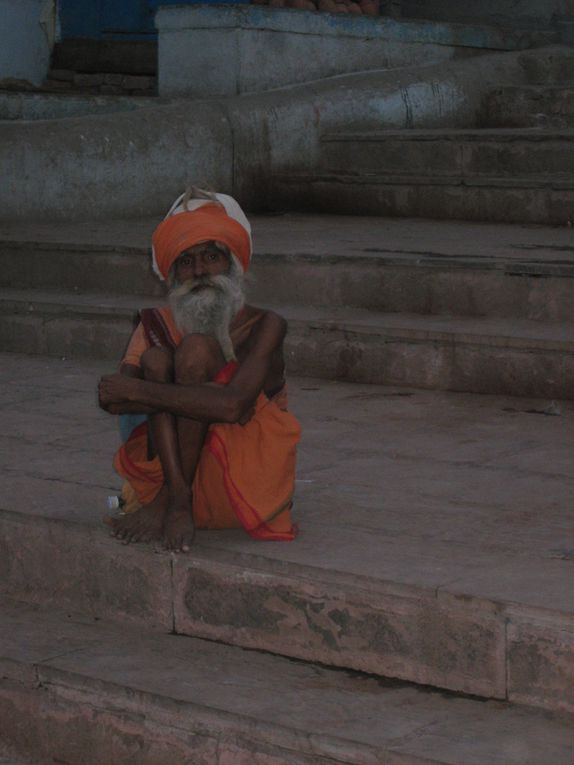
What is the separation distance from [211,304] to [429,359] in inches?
89.0

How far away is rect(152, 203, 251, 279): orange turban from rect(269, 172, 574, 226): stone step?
4.49 m

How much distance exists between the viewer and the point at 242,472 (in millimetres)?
4422

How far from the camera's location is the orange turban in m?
4.45

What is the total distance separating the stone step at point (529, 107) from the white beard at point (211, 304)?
6228 millimetres

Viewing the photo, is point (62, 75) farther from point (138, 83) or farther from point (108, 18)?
point (138, 83)

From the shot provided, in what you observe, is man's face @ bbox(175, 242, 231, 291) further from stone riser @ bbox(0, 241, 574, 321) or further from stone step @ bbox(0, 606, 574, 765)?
stone riser @ bbox(0, 241, 574, 321)

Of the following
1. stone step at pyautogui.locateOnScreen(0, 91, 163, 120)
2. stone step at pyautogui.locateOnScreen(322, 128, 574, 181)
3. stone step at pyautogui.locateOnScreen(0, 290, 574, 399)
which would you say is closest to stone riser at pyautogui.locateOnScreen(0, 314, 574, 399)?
stone step at pyautogui.locateOnScreen(0, 290, 574, 399)

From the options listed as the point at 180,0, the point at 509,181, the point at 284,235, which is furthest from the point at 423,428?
the point at 180,0

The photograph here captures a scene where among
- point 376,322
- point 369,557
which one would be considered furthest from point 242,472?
point 376,322

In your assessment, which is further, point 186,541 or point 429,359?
point 429,359

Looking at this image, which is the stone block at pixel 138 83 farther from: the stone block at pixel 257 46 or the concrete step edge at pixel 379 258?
the concrete step edge at pixel 379 258

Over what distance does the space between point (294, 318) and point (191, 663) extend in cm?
303

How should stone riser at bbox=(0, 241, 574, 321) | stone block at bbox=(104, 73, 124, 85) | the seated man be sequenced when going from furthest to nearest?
1. stone block at bbox=(104, 73, 124, 85)
2. stone riser at bbox=(0, 241, 574, 321)
3. the seated man

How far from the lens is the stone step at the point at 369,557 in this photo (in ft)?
12.8
